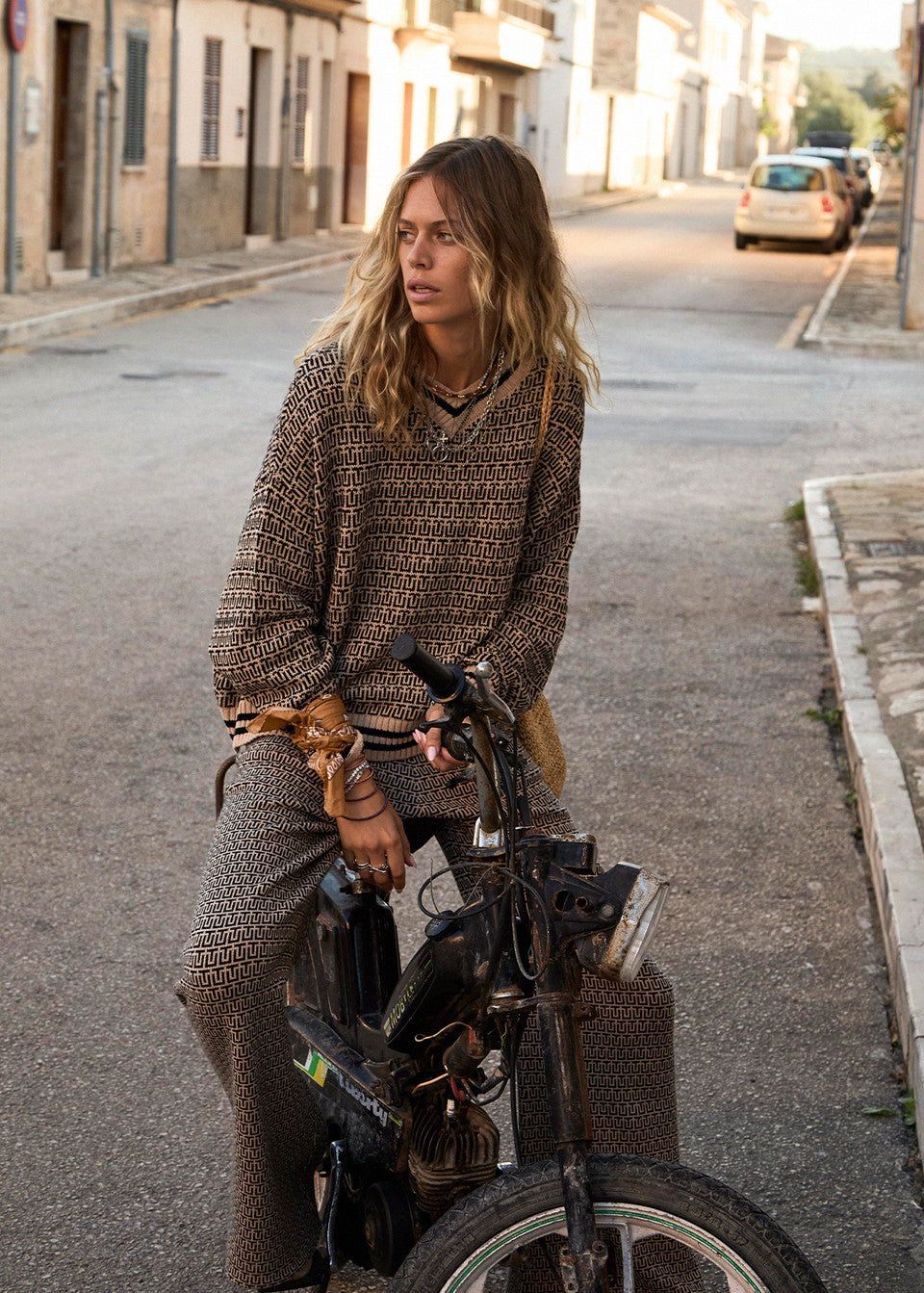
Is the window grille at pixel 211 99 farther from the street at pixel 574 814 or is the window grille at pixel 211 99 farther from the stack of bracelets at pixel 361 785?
the stack of bracelets at pixel 361 785

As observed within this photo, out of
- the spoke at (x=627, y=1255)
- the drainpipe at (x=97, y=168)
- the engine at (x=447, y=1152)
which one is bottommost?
the engine at (x=447, y=1152)

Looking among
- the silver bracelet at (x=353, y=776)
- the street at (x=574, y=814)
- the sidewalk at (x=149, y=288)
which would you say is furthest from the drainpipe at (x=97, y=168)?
the silver bracelet at (x=353, y=776)

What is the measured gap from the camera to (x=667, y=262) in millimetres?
29734

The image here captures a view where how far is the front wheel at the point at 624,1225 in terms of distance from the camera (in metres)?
2.11

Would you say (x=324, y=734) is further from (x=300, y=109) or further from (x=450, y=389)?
(x=300, y=109)

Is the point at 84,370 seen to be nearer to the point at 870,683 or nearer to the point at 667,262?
the point at 870,683

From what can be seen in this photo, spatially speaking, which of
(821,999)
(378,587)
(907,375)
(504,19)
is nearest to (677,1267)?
(378,587)

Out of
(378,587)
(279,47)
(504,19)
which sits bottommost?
(378,587)

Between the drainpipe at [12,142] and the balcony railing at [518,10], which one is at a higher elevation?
the balcony railing at [518,10]

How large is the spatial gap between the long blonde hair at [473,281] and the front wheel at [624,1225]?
1.20 meters

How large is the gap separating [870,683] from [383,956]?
3976mm

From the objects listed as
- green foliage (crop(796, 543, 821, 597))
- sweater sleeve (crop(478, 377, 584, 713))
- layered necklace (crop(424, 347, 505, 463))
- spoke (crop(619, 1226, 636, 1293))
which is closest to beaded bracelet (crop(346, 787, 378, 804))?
sweater sleeve (crop(478, 377, 584, 713))

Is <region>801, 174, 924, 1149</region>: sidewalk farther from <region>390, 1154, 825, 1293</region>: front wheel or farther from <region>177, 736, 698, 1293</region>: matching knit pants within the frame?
<region>390, 1154, 825, 1293</region>: front wheel

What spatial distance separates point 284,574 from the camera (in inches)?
108
